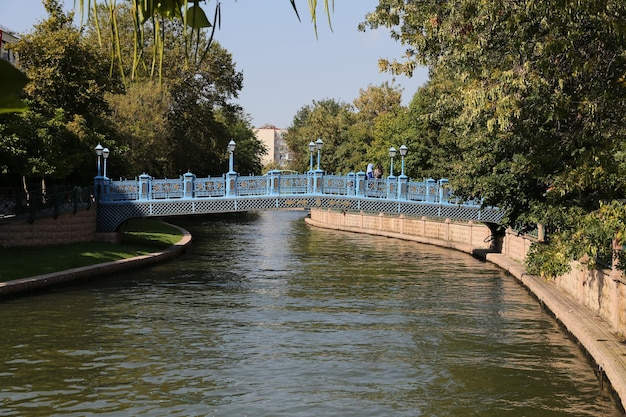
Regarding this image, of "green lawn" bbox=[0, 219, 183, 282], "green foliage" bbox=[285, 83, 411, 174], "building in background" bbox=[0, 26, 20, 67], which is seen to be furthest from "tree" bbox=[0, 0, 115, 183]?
"green foliage" bbox=[285, 83, 411, 174]

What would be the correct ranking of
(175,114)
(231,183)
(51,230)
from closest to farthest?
(51,230) → (231,183) → (175,114)

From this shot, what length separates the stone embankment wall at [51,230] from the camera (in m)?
29.8

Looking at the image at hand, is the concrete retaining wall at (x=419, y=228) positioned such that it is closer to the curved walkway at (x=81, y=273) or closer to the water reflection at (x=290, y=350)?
the water reflection at (x=290, y=350)

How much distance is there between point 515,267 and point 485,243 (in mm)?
10603

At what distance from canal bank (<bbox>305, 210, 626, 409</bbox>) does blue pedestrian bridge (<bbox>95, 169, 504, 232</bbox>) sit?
9.82 feet

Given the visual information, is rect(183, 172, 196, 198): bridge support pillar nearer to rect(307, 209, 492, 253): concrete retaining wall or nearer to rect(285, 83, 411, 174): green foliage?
rect(307, 209, 492, 253): concrete retaining wall

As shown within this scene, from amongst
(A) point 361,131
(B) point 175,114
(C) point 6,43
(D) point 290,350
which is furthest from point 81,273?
(A) point 361,131

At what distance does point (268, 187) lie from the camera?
38.9m

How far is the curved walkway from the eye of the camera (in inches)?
911

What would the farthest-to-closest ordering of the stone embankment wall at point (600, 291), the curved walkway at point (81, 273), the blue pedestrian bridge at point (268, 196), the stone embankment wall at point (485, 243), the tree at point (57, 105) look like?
the blue pedestrian bridge at point (268, 196) → the tree at point (57, 105) → the curved walkway at point (81, 273) → the stone embankment wall at point (485, 243) → the stone embankment wall at point (600, 291)

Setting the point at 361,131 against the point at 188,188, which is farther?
the point at 361,131

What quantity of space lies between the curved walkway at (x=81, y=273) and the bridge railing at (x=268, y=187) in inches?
106

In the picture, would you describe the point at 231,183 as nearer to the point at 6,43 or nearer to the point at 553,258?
the point at 6,43

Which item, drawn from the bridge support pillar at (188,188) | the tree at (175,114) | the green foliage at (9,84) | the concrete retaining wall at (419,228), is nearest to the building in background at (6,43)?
the green foliage at (9,84)
